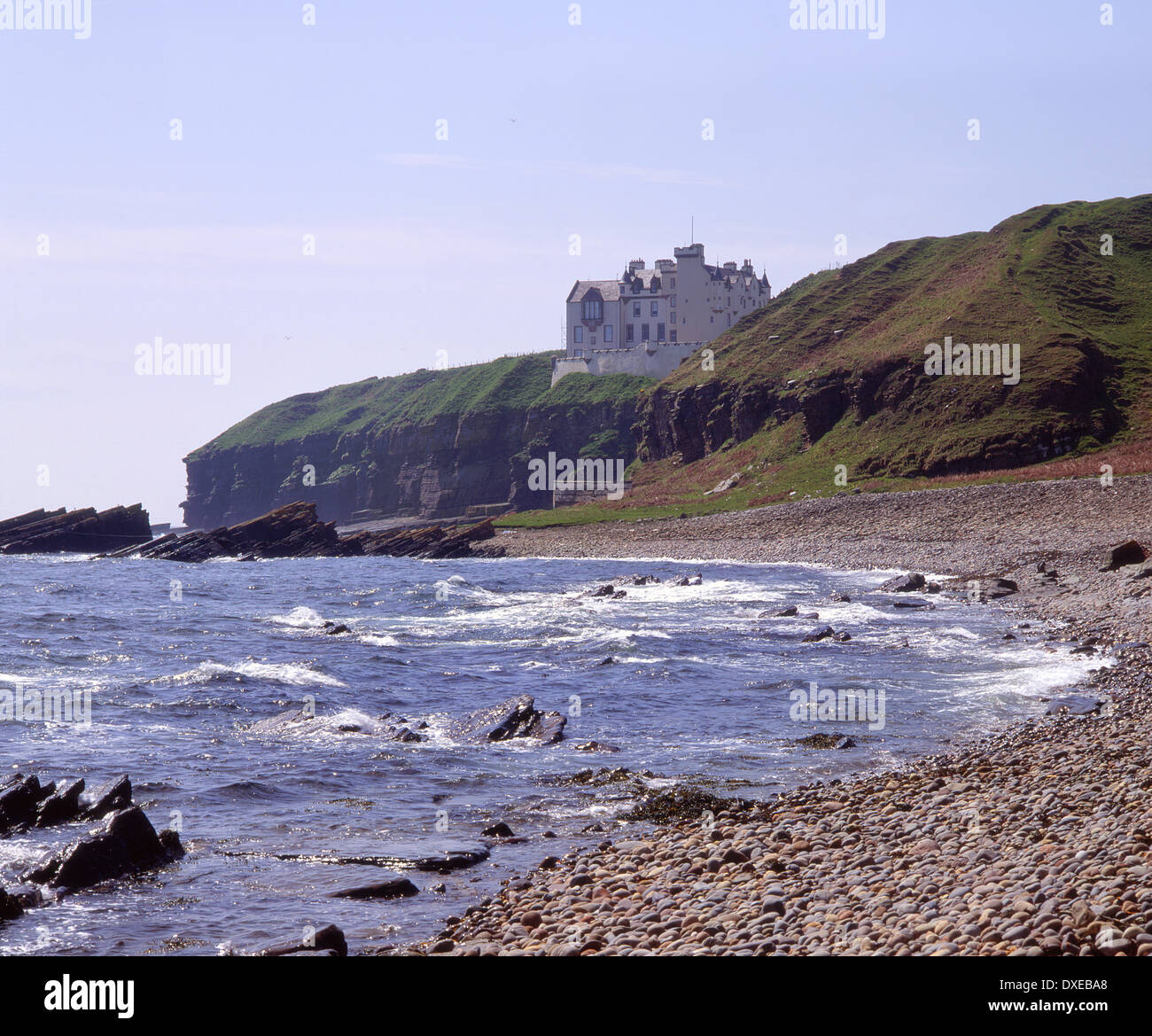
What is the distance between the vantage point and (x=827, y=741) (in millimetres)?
19094

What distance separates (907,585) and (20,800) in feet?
117

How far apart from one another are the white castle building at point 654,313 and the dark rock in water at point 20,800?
121 metres

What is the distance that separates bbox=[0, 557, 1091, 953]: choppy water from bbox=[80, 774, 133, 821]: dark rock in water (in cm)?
54

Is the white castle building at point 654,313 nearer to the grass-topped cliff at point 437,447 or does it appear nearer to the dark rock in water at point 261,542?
the grass-topped cliff at point 437,447

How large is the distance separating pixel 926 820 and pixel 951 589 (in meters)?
31.6

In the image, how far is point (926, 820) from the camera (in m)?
13.0

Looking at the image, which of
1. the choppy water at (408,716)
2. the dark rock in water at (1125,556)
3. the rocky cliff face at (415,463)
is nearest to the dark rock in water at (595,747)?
the choppy water at (408,716)

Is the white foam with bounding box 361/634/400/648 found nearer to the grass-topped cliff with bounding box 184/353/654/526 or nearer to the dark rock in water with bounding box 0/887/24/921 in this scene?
the dark rock in water with bounding box 0/887/24/921

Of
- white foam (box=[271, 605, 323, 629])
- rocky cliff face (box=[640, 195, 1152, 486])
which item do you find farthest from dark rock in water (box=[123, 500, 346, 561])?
white foam (box=[271, 605, 323, 629])

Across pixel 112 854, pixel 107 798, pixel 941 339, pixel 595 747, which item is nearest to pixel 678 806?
pixel 595 747

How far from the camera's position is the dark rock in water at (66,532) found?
9794 cm

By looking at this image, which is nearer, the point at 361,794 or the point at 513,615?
the point at 361,794
